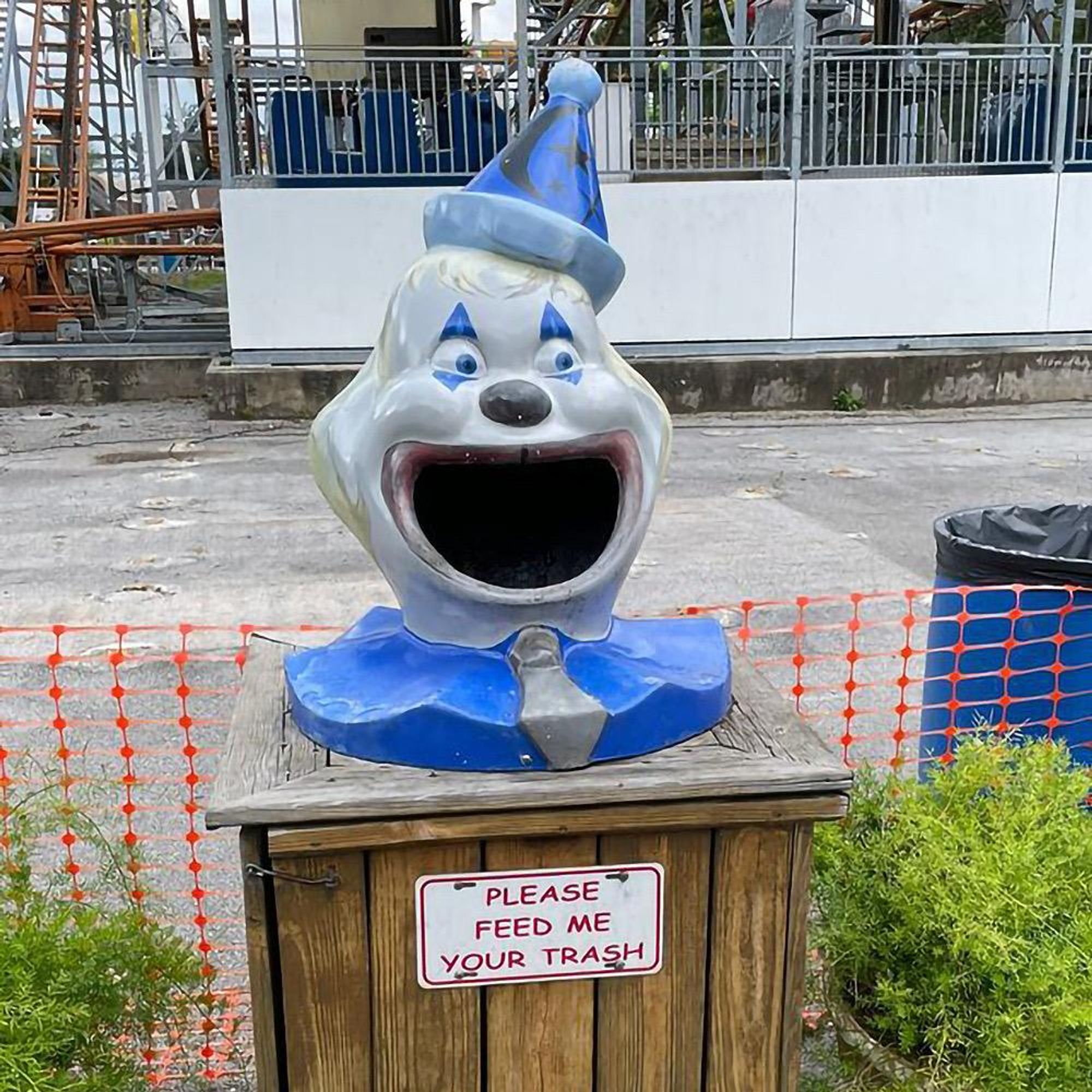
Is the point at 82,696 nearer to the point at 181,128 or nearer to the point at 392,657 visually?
the point at 392,657

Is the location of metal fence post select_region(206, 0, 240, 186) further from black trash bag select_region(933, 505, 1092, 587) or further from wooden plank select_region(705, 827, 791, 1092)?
wooden plank select_region(705, 827, 791, 1092)

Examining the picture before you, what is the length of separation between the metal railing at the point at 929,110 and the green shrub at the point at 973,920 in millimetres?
9196

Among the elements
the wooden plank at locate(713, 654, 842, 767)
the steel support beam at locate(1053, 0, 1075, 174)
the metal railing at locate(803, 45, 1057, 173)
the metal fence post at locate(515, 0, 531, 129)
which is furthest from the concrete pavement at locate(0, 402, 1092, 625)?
the wooden plank at locate(713, 654, 842, 767)

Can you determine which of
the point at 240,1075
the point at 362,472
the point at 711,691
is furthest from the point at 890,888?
the point at 240,1075

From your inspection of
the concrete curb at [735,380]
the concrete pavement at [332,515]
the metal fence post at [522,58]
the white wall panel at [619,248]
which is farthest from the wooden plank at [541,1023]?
the metal fence post at [522,58]

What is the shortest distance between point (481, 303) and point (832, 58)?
9.61 meters

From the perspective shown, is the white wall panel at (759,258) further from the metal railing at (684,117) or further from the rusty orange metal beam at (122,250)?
the rusty orange metal beam at (122,250)

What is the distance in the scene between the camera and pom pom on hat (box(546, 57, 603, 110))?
1856 mm

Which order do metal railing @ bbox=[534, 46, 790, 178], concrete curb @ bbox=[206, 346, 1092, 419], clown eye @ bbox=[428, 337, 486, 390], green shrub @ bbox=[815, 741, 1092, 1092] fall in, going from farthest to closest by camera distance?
metal railing @ bbox=[534, 46, 790, 178] < concrete curb @ bbox=[206, 346, 1092, 419] < green shrub @ bbox=[815, 741, 1092, 1092] < clown eye @ bbox=[428, 337, 486, 390]

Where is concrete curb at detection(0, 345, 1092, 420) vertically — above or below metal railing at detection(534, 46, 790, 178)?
below

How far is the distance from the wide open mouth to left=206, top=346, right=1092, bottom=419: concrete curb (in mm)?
8119

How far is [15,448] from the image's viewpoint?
9.38 m

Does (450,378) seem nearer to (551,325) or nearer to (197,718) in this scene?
(551,325)

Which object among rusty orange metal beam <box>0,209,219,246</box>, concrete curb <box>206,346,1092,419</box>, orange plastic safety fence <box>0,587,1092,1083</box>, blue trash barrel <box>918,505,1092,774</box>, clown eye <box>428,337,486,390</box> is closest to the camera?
clown eye <box>428,337,486,390</box>
